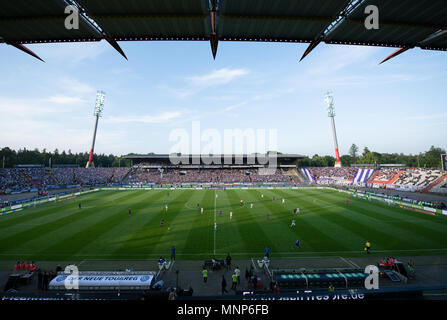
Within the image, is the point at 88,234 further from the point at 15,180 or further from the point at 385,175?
the point at 385,175

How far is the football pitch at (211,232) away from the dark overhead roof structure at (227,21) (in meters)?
15.9

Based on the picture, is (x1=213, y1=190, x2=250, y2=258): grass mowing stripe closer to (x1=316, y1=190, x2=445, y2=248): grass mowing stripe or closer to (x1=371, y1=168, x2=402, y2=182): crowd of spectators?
(x1=316, y1=190, x2=445, y2=248): grass mowing stripe

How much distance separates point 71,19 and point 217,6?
5738mm

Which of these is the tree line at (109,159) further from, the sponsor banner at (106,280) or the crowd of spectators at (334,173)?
the sponsor banner at (106,280)

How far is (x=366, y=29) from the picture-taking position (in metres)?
10.5

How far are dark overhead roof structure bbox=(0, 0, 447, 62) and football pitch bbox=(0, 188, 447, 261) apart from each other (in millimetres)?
15876

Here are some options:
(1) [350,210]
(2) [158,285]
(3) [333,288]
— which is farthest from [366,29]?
(1) [350,210]

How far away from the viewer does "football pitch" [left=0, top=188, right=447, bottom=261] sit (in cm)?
2019

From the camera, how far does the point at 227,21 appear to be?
32.1 feet

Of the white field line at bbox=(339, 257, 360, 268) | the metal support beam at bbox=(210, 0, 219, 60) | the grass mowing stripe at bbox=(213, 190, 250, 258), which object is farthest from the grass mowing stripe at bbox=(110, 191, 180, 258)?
the metal support beam at bbox=(210, 0, 219, 60)

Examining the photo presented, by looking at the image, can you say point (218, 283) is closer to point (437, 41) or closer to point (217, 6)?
point (217, 6)

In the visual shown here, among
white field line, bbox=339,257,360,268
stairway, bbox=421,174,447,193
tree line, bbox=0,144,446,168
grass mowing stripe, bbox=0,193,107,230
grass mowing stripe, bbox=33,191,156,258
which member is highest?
tree line, bbox=0,144,446,168

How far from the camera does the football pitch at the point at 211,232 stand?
20188mm

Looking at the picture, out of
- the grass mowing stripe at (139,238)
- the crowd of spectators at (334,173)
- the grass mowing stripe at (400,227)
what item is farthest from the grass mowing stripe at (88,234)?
the crowd of spectators at (334,173)
